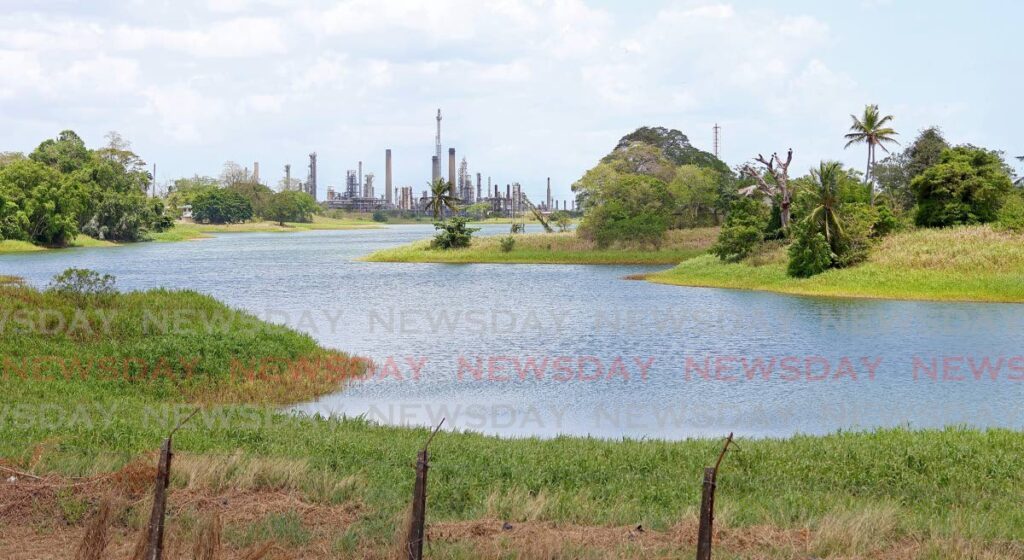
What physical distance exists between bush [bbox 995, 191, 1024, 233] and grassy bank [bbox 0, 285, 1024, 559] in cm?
4211

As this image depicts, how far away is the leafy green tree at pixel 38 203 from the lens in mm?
101875

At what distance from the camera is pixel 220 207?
184 meters

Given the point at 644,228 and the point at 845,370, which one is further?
the point at 644,228

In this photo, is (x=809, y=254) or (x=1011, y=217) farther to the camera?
(x=1011, y=217)

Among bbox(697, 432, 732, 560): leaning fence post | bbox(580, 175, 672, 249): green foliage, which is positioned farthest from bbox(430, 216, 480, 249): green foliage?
bbox(697, 432, 732, 560): leaning fence post

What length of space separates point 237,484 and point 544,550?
159 inches

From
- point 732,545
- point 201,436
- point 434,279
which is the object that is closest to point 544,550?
point 732,545

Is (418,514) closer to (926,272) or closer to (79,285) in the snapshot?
(79,285)

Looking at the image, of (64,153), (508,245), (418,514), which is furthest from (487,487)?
(64,153)

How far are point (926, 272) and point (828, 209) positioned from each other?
626 cm

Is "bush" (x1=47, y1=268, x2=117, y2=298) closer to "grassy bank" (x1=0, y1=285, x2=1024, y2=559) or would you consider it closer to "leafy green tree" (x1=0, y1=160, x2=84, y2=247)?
"grassy bank" (x1=0, y1=285, x2=1024, y2=559)

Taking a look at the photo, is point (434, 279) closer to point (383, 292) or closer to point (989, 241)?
point (383, 292)

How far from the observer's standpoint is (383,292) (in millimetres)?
54562

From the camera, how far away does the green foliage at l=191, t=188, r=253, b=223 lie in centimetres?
18338
